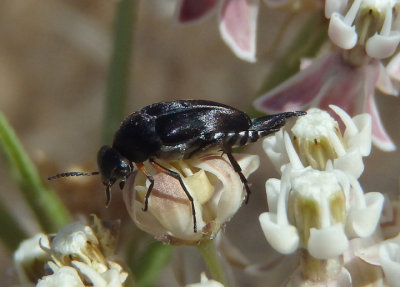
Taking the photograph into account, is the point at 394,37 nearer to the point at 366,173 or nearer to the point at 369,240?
the point at 369,240

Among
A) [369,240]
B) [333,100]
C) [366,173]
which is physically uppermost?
[333,100]

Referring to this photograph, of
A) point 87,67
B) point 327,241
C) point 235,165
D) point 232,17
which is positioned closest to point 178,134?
point 235,165

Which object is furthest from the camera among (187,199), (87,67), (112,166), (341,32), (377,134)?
(87,67)

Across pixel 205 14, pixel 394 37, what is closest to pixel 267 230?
pixel 394 37

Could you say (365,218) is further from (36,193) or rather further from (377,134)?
(36,193)

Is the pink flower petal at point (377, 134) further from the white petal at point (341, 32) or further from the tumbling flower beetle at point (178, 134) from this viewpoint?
the tumbling flower beetle at point (178, 134)

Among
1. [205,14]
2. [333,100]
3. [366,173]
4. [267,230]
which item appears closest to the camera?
[267,230]
